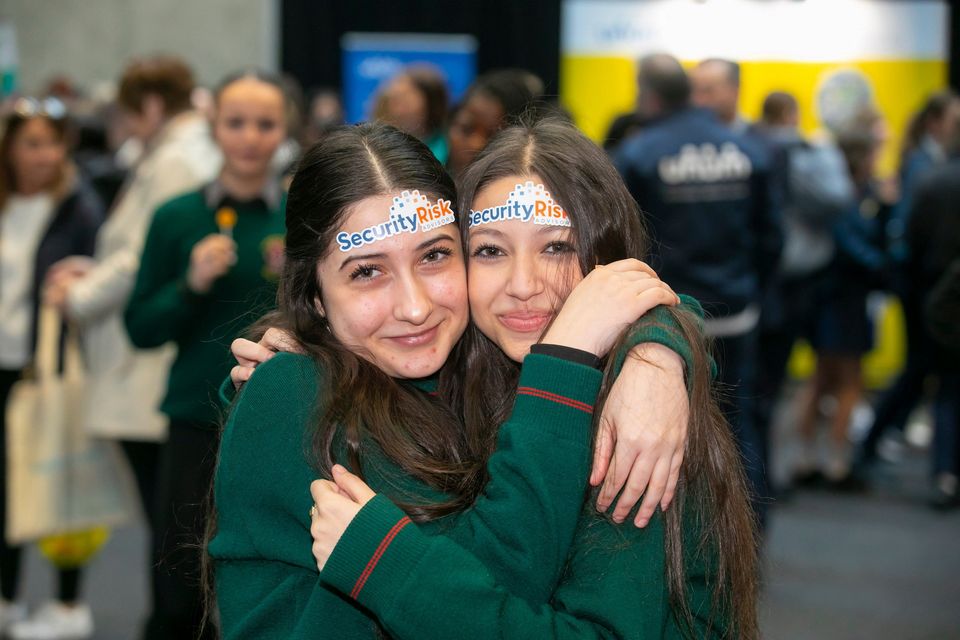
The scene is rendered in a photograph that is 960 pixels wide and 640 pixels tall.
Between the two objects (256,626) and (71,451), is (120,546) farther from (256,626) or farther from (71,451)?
(256,626)

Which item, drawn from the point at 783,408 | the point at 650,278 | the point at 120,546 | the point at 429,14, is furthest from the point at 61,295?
the point at 429,14

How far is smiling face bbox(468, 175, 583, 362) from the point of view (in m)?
1.68

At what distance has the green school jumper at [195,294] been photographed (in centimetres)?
309

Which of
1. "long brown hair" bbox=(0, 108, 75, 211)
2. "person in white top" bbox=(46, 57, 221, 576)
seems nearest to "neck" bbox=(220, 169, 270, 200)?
"person in white top" bbox=(46, 57, 221, 576)

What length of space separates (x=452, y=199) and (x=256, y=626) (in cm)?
64

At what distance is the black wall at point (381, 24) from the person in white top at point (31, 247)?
202 inches

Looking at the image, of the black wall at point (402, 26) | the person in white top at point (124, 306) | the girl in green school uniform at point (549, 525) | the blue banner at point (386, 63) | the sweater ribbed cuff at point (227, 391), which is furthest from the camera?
the black wall at point (402, 26)

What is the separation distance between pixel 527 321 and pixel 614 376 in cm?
19

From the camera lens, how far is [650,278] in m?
1.61

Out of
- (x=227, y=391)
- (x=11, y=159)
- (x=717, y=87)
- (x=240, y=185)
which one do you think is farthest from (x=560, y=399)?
(x=717, y=87)

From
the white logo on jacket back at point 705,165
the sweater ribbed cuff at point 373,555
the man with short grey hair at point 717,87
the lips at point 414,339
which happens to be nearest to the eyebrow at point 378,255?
the lips at point 414,339

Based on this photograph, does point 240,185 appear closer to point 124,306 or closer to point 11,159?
point 124,306

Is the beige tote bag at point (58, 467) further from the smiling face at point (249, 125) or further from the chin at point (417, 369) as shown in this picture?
the chin at point (417, 369)

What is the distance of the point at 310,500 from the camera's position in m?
1.51
